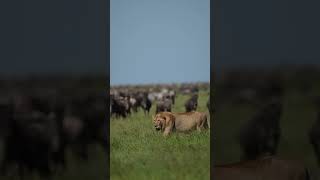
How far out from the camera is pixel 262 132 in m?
3.03

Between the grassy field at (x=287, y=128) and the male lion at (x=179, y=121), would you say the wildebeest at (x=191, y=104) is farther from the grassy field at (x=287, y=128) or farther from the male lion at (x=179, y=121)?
the grassy field at (x=287, y=128)

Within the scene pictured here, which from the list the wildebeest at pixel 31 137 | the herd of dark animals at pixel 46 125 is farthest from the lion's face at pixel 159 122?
the wildebeest at pixel 31 137

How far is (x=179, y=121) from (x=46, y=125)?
778 mm

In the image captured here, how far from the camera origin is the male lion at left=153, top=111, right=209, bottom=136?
2.96m

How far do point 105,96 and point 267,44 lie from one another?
0.98 meters

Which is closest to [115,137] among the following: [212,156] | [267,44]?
[212,156]

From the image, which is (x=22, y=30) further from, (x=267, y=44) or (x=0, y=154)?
(x=267, y=44)

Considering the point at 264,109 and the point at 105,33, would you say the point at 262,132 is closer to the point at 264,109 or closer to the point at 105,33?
the point at 264,109

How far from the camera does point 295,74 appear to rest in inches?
117

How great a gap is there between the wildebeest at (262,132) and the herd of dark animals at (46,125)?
0.82 m

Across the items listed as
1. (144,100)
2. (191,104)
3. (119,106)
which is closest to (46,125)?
(119,106)

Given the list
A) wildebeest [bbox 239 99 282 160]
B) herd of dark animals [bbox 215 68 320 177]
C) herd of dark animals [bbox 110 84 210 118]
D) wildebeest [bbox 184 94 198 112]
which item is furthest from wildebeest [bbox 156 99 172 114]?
wildebeest [bbox 239 99 282 160]

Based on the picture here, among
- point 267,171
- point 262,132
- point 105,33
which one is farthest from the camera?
point 262,132

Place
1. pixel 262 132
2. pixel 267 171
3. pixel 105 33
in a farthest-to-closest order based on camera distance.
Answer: pixel 262 132
pixel 105 33
pixel 267 171
